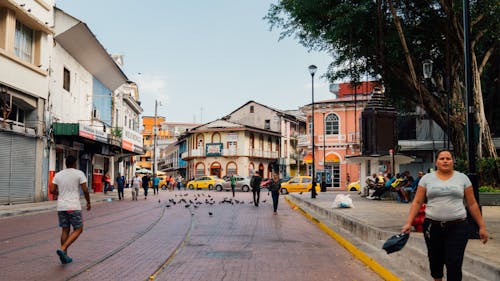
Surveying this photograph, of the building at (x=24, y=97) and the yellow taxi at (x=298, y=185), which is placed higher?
the building at (x=24, y=97)

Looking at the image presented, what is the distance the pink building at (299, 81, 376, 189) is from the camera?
49.8 meters

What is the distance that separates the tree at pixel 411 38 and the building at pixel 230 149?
4326 centimetres

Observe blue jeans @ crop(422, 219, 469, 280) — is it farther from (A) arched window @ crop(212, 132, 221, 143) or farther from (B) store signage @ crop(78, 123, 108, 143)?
(A) arched window @ crop(212, 132, 221, 143)

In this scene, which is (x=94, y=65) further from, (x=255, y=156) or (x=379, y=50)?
(x=255, y=156)

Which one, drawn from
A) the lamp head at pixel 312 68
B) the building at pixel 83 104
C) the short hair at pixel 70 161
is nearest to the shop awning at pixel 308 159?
the building at pixel 83 104

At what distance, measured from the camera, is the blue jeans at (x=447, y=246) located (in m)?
4.73

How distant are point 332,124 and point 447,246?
154ft

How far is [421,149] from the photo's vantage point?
136ft

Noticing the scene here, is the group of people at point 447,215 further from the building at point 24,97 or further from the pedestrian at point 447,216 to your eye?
the building at point 24,97

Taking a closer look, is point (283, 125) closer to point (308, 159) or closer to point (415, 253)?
point (308, 159)

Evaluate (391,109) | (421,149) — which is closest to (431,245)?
(391,109)

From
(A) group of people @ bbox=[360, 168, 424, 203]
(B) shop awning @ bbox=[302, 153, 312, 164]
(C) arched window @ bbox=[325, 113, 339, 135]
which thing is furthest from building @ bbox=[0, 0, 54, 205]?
(C) arched window @ bbox=[325, 113, 339, 135]

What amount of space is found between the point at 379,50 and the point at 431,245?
15.6 metres

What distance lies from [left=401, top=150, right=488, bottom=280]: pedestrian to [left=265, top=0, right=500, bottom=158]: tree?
13.1 m
